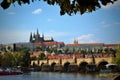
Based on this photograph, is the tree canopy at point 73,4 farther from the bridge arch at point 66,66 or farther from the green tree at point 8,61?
the green tree at point 8,61

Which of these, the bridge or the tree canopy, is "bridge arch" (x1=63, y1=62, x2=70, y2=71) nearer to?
the bridge

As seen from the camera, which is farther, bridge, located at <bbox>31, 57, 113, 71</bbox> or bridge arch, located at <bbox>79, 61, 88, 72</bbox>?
bridge arch, located at <bbox>79, 61, 88, 72</bbox>

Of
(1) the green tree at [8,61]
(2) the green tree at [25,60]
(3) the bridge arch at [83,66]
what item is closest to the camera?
(3) the bridge arch at [83,66]

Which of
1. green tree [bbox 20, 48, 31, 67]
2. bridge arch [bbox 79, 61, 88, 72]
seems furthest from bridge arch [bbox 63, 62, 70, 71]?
green tree [bbox 20, 48, 31, 67]

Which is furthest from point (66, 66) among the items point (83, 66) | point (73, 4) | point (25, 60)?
point (73, 4)

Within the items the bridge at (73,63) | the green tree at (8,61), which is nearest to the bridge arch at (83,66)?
the bridge at (73,63)

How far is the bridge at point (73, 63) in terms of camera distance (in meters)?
80.1

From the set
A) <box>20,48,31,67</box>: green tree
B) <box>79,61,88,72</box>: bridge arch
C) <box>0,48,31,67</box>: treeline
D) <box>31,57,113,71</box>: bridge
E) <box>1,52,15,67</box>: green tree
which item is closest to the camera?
<box>31,57,113,71</box>: bridge

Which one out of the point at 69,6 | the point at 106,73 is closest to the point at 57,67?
the point at 106,73

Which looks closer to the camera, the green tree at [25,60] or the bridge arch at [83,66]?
the bridge arch at [83,66]

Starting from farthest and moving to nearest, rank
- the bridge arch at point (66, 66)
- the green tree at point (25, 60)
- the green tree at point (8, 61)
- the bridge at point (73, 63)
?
the green tree at point (25, 60), the green tree at point (8, 61), the bridge arch at point (66, 66), the bridge at point (73, 63)

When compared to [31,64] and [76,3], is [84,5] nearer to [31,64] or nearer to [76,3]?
[76,3]

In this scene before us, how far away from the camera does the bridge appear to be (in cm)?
8010

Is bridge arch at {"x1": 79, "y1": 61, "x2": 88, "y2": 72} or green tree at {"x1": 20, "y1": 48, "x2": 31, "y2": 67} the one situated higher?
green tree at {"x1": 20, "y1": 48, "x2": 31, "y2": 67}
